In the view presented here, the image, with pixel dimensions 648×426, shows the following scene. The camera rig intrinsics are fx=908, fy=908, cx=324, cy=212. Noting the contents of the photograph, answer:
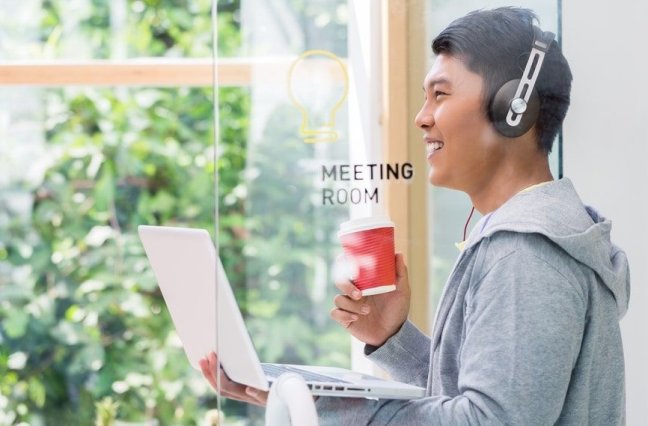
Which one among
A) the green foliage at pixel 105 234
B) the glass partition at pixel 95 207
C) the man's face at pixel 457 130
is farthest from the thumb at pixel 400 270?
the glass partition at pixel 95 207

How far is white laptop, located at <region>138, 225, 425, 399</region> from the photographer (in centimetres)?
106

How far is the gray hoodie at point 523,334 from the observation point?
934 mm

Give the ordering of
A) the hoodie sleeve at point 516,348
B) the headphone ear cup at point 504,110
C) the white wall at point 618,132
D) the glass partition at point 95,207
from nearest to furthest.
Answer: the hoodie sleeve at point 516,348 < the headphone ear cup at point 504,110 < the white wall at point 618,132 < the glass partition at point 95,207

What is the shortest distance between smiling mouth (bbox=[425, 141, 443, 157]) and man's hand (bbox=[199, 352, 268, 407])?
351mm

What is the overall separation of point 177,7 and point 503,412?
269 cm

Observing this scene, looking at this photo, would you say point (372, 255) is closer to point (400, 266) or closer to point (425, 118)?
point (400, 266)

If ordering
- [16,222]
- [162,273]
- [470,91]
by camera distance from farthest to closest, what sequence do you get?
[16,222]
[162,273]
[470,91]

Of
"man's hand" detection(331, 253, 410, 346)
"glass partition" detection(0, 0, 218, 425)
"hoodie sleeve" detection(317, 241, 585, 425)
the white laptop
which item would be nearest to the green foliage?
"glass partition" detection(0, 0, 218, 425)

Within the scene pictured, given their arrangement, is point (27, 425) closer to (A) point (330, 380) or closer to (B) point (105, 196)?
(B) point (105, 196)

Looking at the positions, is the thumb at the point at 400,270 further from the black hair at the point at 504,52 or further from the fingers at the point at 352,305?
the black hair at the point at 504,52

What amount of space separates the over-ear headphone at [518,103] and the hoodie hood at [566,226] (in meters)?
0.08

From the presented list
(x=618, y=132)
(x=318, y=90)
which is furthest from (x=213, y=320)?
(x=618, y=132)

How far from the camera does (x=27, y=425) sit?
334 cm

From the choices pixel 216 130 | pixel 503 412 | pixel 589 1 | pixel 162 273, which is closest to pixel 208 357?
pixel 162 273
